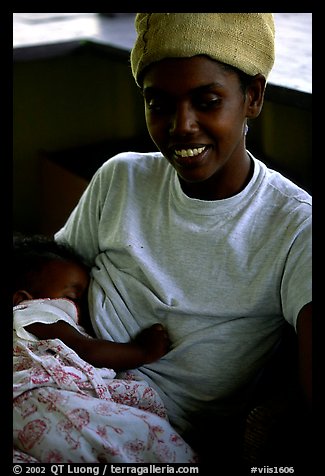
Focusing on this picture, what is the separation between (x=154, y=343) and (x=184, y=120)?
16.5 inches

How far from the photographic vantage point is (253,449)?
113 cm

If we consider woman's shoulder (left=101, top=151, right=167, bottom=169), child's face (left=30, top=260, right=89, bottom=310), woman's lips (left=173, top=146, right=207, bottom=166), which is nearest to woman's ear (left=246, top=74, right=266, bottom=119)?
woman's lips (left=173, top=146, right=207, bottom=166)

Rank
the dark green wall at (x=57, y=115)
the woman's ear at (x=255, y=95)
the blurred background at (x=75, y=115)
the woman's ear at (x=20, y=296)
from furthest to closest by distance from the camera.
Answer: the dark green wall at (x=57, y=115) < the blurred background at (x=75, y=115) < the woman's ear at (x=20, y=296) < the woman's ear at (x=255, y=95)

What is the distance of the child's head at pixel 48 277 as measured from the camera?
1.45m

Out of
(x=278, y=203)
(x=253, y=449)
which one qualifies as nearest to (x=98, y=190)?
(x=278, y=203)

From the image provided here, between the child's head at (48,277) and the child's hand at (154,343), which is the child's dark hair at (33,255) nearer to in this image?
the child's head at (48,277)

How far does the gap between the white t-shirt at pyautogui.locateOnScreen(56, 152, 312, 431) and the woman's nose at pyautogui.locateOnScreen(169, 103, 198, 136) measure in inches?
6.7

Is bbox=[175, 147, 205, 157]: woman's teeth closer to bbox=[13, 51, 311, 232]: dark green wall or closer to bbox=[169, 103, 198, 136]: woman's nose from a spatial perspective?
bbox=[169, 103, 198, 136]: woman's nose

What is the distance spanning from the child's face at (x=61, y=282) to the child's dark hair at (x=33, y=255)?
2cm

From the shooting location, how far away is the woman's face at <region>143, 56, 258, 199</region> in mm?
1150

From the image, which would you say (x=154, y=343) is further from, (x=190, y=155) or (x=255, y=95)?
(x=255, y=95)

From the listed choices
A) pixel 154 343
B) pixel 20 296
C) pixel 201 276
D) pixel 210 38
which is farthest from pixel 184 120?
pixel 20 296

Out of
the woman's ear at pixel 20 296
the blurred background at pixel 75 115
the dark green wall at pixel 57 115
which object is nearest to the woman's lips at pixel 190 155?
the woman's ear at pixel 20 296
